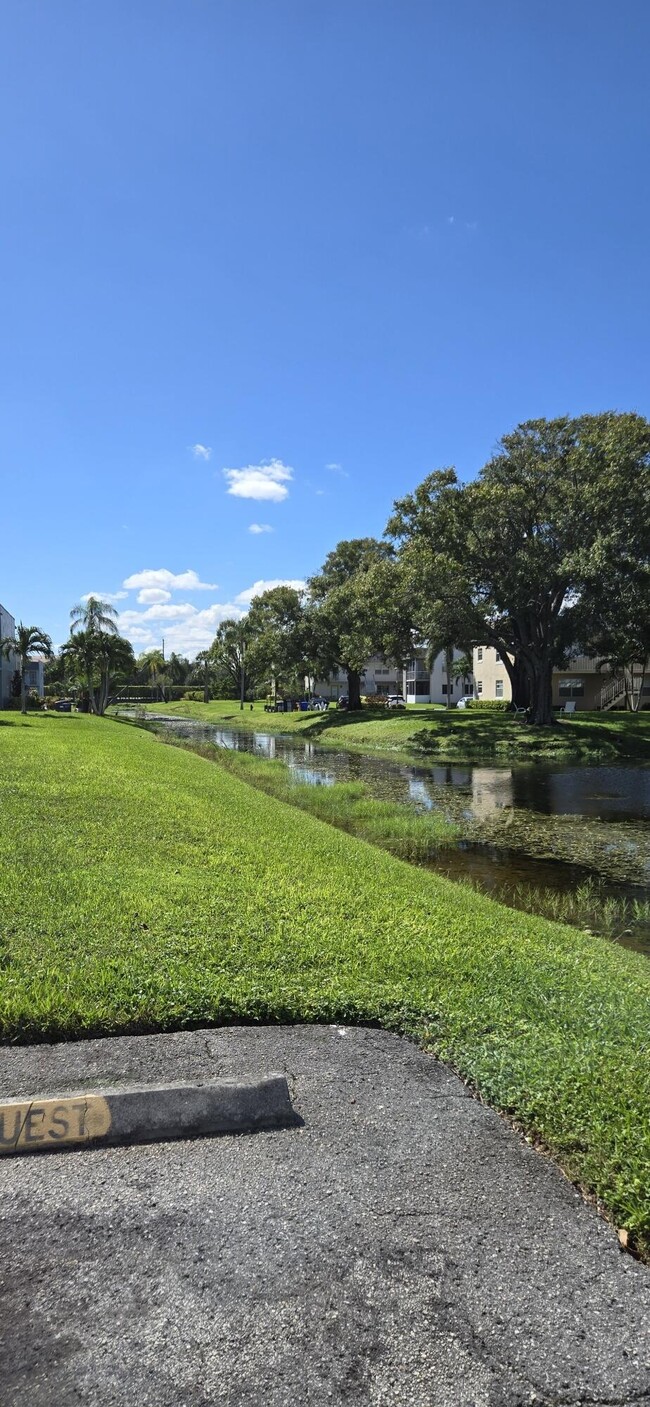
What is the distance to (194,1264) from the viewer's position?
102 inches

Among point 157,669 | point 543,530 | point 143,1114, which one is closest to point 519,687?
point 543,530

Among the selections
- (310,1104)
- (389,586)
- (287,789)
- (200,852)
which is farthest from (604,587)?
(310,1104)

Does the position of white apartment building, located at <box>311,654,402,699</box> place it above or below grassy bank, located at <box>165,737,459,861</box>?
above

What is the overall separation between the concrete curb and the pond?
5742 millimetres

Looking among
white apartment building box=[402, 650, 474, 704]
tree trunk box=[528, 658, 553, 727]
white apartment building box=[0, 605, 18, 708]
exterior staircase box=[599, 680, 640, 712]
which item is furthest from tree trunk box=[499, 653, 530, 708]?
white apartment building box=[402, 650, 474, 704]

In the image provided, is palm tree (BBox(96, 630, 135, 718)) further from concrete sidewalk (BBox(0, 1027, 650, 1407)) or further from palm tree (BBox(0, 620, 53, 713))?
concrete sidewalk (BBox(0, 1027, 650, 1407))

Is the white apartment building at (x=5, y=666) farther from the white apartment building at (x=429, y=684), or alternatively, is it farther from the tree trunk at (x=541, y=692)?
the white apartment building at (x=429, y=684)

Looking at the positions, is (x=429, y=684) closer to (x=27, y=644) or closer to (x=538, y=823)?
(x=27, y=644)

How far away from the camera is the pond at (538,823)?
1017 cm

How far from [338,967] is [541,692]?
31.5 metres

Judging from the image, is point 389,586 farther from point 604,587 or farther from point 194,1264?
point 194,1264

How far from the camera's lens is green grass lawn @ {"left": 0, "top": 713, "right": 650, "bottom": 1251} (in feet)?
12.1

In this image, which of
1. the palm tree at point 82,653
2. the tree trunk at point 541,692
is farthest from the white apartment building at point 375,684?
the tree trunk at point 541,692

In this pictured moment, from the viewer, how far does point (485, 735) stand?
32.5 m
